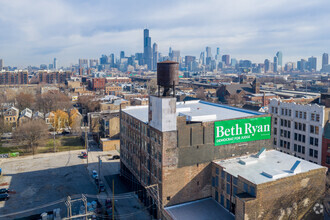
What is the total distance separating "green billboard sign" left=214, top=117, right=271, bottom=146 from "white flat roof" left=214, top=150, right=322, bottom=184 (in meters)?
2.24

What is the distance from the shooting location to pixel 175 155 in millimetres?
29516

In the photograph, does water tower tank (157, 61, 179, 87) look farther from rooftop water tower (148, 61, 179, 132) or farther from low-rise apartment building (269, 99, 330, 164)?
low-rise apartment building (269, 99, 330, 164)

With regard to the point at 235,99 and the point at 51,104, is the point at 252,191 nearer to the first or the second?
the point at 51,104

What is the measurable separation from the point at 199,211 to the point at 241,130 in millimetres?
10675

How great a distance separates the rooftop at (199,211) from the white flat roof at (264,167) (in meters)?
4.40

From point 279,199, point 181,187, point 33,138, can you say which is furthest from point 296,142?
point 33,138

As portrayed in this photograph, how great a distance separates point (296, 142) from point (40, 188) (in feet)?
142

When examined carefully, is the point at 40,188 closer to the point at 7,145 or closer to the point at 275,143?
the point at 7,145

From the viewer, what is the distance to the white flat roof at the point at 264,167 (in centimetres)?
2662

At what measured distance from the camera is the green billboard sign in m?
31.6

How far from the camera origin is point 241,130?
32.7m

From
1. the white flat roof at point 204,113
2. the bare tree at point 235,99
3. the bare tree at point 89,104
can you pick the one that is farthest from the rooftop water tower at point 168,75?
the bare tree at point 235,99

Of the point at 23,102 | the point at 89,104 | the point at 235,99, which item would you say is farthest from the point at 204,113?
the point at 23,102

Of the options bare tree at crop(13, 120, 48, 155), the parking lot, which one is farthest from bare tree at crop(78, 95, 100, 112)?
the parking lot
